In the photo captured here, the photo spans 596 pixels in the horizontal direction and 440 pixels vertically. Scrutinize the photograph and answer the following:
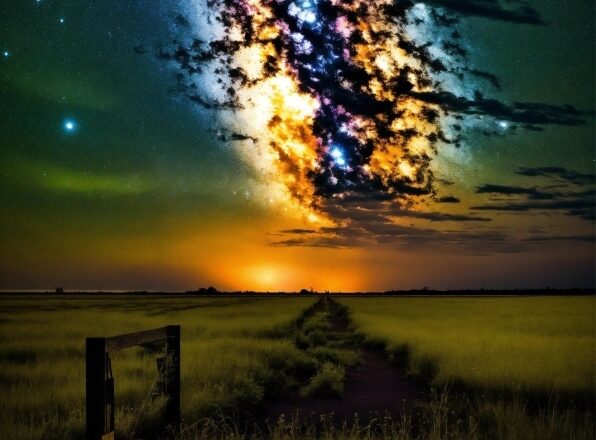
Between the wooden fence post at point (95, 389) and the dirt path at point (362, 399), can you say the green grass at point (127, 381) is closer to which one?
the dirt path at point (362, 399)

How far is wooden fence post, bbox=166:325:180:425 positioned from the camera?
27.1 ft

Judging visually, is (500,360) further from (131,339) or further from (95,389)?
(95,389)

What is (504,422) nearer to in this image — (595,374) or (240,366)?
(595,374)

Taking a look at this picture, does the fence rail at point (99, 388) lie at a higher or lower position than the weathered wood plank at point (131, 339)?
lower

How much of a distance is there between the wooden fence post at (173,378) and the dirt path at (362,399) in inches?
91.0

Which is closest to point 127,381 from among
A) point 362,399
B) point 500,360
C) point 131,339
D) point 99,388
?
point 362,399

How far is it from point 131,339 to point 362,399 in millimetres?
7444

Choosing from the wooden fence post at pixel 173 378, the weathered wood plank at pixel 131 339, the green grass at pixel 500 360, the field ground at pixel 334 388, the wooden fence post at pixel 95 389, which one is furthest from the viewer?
the green grass at pixel 500 360

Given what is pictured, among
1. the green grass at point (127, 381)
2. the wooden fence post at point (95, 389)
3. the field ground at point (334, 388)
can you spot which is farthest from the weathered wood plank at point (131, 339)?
the green grass at point (127, 381)

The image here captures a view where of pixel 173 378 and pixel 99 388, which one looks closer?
pixel 99 388

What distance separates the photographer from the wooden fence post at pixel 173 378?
8.25 m

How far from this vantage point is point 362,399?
42.1 feet

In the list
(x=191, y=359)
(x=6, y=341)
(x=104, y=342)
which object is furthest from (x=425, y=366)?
(x=6, y=341)

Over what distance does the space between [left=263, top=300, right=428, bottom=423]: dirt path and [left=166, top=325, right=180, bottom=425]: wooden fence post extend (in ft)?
7.58
